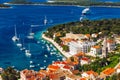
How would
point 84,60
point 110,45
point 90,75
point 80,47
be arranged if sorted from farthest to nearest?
1. point 80,47
2. point 110,45
3. point 84,60
4. point 90,75

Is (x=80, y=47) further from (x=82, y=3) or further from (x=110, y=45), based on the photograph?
(x=82, y=3)

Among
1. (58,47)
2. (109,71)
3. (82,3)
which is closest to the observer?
(109,71)

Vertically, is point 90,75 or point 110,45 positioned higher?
point 90,75

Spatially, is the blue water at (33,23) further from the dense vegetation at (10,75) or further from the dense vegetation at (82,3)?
the dense vegetation at (10,75)

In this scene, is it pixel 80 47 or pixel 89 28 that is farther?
pixel 89 28

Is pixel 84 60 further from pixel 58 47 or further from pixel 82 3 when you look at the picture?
pixel 82 3

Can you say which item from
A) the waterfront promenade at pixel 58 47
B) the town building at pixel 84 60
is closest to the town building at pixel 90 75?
the town building at pixel 84 60

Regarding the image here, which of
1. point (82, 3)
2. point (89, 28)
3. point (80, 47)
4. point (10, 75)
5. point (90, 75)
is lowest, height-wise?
point (82, 3)

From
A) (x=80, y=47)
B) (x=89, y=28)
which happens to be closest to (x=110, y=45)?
(x=80, y=47)
